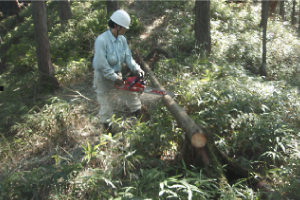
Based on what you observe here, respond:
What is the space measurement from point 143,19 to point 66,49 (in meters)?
3.37

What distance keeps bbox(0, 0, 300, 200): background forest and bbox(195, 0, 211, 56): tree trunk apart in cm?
25

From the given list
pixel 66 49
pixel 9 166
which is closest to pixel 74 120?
pixel 9 166

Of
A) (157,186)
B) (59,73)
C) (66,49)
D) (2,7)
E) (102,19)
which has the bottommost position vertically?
(157,186)

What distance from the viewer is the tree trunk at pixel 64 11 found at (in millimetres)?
8859

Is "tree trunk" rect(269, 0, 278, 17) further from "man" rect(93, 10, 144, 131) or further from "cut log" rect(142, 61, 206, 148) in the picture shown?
"cut log" rect(142, 61, 206, 148)

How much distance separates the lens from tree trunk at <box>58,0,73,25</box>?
8.86 m

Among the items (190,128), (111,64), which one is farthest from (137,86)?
(190,128)

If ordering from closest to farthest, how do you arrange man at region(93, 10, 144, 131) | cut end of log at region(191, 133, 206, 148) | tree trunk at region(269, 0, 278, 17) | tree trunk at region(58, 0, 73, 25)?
cut end of log at region(191, 133, 206, 148)
man at region(93, 10, 144, 131)
tree trunk at region(58, 0, 73, 25)
tree trunk at region(269, 0, 278, 17)

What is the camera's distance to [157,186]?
236 cm

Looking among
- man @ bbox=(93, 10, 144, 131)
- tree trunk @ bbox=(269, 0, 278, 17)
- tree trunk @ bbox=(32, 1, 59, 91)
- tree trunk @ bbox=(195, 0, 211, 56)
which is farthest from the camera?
tree trunk @ bbox=(269, 0, 278, 17)

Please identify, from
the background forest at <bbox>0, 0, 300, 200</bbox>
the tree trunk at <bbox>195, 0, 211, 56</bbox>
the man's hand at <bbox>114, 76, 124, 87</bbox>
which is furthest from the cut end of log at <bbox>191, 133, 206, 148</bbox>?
the tree trunk at <bbox>195, 0, 211, 56</bbox>

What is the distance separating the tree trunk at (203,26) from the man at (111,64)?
10.6 feet

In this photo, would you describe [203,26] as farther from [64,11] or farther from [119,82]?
[64,11]

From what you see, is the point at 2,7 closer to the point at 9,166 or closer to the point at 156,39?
the point at 156,39
